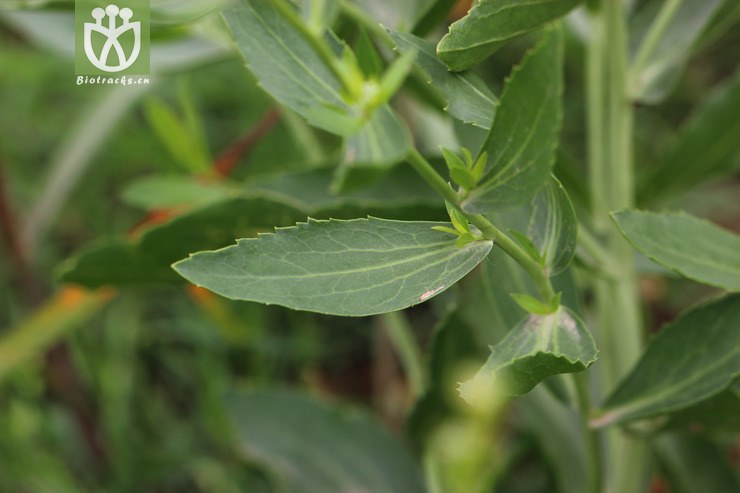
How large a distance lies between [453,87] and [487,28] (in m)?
0.03

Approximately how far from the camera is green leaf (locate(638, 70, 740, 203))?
70 cm

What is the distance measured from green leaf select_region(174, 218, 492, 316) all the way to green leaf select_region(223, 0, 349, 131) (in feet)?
0.20

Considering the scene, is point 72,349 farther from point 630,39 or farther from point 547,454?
point 630,39

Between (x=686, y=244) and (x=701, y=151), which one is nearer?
(x=686, y=244)

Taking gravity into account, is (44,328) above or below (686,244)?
above

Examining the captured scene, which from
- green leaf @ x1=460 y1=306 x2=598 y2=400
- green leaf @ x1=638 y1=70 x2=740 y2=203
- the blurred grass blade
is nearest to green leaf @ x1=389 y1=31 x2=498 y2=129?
green leaf @ x1=460 y1=306 x2=598 y2=400

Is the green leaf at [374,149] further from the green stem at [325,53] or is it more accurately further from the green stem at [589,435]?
the green stem at [589,435]

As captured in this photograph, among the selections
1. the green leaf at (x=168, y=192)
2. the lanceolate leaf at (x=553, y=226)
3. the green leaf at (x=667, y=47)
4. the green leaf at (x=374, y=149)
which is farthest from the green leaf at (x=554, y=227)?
the green leaf at (x=168, y=192)

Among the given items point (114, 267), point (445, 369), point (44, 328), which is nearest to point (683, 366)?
point (445, 369)

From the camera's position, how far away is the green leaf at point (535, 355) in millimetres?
385

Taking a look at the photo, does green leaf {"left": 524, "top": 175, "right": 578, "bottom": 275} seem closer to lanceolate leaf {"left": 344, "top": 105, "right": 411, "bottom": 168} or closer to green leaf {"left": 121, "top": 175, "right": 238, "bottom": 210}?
lanceolate leaf {"left": 344, "top": 105, "right": 411, "bottom": 168}

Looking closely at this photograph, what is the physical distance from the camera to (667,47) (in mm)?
670

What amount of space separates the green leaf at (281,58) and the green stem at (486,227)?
0.05 meters

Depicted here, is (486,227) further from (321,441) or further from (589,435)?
(321,441)
